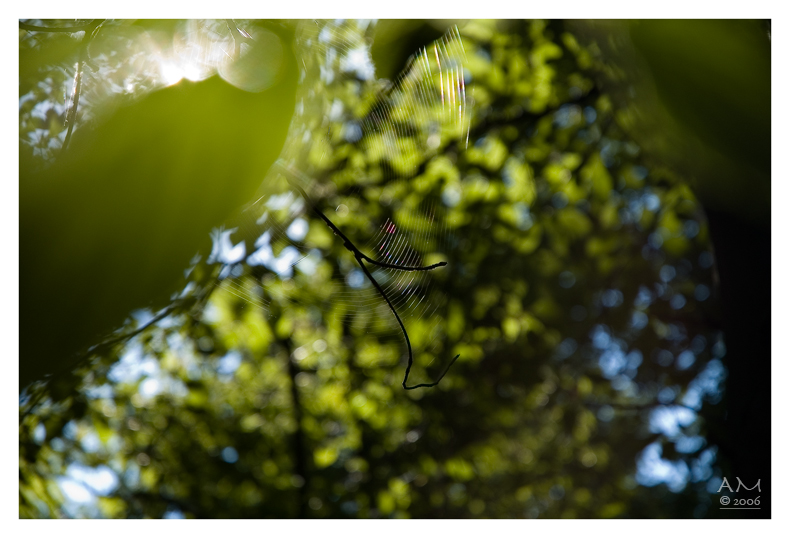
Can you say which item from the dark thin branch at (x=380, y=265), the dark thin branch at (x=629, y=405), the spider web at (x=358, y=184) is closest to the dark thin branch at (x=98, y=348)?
the spider web at (x=358, y=184)

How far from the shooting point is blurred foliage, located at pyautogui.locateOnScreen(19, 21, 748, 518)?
0.89m

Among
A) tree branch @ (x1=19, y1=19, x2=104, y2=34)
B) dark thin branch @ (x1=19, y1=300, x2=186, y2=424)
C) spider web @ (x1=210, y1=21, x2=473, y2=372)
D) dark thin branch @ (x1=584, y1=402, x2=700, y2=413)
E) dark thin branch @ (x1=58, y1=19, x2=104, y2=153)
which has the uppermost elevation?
tree branch @ (x1=19, y1=19, x2=104, y2=34)

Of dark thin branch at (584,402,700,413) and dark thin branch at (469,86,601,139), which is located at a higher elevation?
dark thin branch at (469,86,601,139)

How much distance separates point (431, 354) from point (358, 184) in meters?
0.48

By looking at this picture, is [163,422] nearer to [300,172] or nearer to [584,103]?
[300,172]

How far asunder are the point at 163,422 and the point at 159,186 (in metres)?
0.58

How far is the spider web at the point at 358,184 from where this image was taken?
3.01 ft

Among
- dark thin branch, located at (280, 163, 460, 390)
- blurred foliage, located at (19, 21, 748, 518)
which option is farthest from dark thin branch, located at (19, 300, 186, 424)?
dark thin branch, located at (280, 163, 460, 390)

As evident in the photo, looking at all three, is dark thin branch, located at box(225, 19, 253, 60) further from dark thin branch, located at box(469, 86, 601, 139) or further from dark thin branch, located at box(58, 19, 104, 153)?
dark thin branch, located at box(469, 86, 601, 139)

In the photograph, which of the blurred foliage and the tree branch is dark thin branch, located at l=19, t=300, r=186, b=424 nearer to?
the blurred foliage

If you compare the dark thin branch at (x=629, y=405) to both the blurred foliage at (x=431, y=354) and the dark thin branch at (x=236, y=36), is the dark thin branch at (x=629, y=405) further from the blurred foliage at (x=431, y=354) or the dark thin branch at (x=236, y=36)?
the dark thin branch at (x=236, y=36)

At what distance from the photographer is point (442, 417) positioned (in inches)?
36.3

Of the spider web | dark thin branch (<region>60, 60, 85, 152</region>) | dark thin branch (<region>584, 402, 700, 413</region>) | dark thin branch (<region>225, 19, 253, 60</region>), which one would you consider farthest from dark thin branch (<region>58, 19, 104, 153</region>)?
dark thin branch (<region>584, 402, 700, 413</region>)

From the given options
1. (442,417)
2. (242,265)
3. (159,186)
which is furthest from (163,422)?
(442,417)
